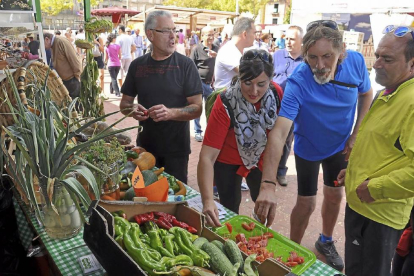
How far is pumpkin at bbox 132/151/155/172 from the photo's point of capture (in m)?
2.34

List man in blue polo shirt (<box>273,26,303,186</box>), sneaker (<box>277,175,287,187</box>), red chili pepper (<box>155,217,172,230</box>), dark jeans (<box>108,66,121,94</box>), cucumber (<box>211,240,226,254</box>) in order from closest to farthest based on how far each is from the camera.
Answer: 1. cucumber (<box>211,240,226,254</box>)
2. red chili pepper (<box>155,217,172,230</box>)
3. man in blue polo shirt (<box>273,26,303,186</box>)
4. sneaker (<box>277,175,287,187</box>)
5. dark jeans (<box>108,66,121,94</box>)

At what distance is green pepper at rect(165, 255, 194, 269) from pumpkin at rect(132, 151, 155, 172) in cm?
111

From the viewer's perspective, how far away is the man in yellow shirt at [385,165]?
Result: 1.67 meters

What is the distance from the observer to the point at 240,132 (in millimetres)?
2207

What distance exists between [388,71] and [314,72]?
56 centimetres

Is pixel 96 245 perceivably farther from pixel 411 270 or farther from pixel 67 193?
pixel 411 270

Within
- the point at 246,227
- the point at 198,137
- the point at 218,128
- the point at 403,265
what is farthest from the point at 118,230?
the point at 198,137

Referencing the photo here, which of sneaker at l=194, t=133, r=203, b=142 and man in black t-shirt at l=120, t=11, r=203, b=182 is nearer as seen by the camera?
man in black t-shirt at l=120, t=11, r=203, b=182

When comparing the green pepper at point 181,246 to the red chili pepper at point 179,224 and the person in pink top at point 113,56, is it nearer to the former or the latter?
the red chili pepper at point 179,224

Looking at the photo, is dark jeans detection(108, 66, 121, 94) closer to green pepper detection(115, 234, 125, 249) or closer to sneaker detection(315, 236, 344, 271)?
sneaker detection(315, 236, 344, 271)

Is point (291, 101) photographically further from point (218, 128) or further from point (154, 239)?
point (154, 239)

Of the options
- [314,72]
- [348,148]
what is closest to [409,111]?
[314,72]

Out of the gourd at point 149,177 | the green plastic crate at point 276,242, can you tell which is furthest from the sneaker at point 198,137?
the green plastic crate at point 276,242

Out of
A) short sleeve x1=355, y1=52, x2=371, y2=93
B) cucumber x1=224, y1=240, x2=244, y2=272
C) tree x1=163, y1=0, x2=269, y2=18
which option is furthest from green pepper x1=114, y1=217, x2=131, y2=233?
tree x1=163, y1=0, x2=269, y2=18
